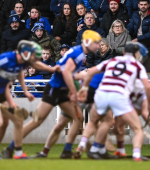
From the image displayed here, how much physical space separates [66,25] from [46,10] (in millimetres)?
1695

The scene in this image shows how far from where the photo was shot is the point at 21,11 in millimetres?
14727

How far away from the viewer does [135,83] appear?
8.20m

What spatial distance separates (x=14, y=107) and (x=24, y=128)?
1.80 feet

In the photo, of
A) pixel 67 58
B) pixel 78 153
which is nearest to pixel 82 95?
pixel 67 58

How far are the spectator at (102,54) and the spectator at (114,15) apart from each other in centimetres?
132

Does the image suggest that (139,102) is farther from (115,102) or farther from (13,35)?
(13,35)

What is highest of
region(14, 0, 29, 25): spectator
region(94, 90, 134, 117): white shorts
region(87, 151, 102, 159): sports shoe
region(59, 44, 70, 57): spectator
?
region(14, 0, 29, 25): spectator

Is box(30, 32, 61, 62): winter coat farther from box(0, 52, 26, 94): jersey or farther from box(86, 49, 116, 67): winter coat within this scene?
box(0, 52, 26, 94): jersey

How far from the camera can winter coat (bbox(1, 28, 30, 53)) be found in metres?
13.6

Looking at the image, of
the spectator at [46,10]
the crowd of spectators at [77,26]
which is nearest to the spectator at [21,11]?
the crowd of spectators at [77,26]

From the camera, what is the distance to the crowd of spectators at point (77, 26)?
12320mm

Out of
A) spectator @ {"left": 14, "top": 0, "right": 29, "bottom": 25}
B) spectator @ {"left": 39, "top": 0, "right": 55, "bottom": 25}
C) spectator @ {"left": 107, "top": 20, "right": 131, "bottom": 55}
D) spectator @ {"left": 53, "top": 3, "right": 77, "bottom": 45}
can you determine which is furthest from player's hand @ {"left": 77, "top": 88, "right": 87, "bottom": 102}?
spectator @ {"left": 39, "top": 0, "right": 55, "bottom": 25}
